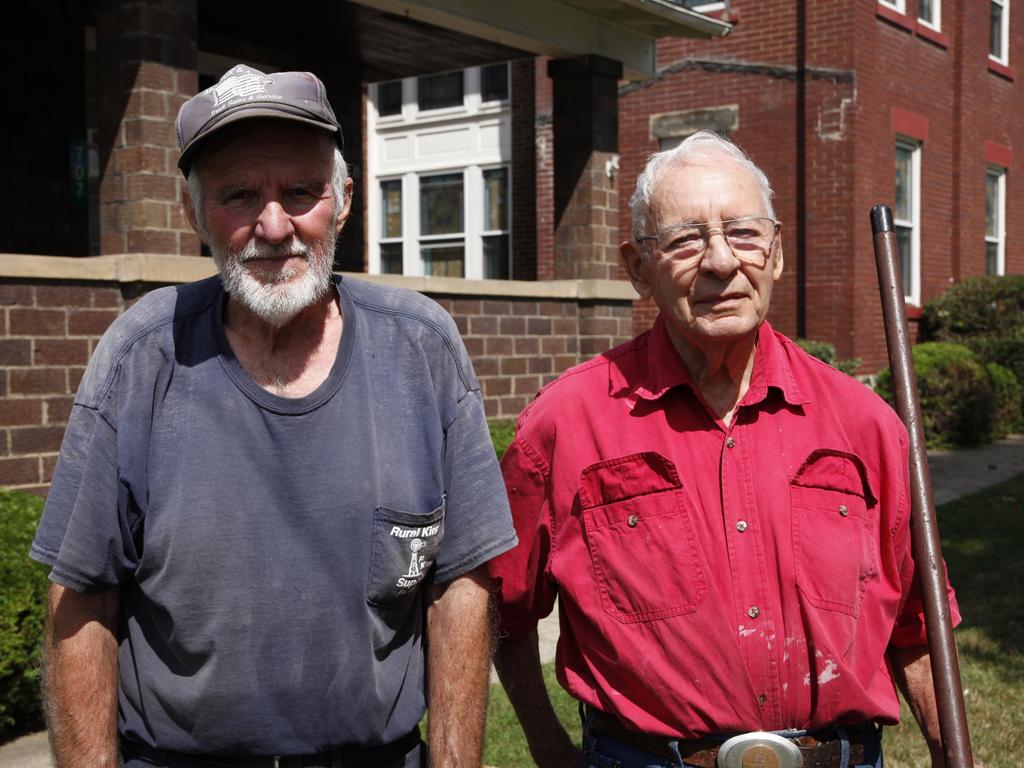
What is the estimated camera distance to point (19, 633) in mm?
4941

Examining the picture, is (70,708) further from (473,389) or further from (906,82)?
(906,82)

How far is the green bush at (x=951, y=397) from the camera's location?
14.6 meters

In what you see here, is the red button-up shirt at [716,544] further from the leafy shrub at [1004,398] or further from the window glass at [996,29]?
the window glass at [996,29]

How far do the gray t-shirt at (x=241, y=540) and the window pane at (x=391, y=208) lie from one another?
58.0 feet

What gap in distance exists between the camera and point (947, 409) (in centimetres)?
1464

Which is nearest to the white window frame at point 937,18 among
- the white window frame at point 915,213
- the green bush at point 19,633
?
the white window frame at point 915,213

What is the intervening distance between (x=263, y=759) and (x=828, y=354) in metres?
13.1

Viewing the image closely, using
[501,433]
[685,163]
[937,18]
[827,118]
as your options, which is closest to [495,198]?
[827,118]

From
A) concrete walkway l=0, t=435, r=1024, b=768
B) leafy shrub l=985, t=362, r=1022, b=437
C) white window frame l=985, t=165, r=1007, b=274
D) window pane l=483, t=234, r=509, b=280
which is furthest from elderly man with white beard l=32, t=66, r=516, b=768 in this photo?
white window frame l=985, t=165, r=1007, b=274

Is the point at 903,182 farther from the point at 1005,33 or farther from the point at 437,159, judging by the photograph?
the point at 437,159

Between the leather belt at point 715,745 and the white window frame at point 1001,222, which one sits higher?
the white window frame at point 1001,222

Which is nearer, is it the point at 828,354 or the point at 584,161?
the point at 584,161

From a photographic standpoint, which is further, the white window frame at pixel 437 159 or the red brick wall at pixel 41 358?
the white window frame at pixel 437 159

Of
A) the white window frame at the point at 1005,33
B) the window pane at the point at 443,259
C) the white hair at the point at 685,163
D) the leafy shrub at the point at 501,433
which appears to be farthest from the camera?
the window pane at the point at 443,259
